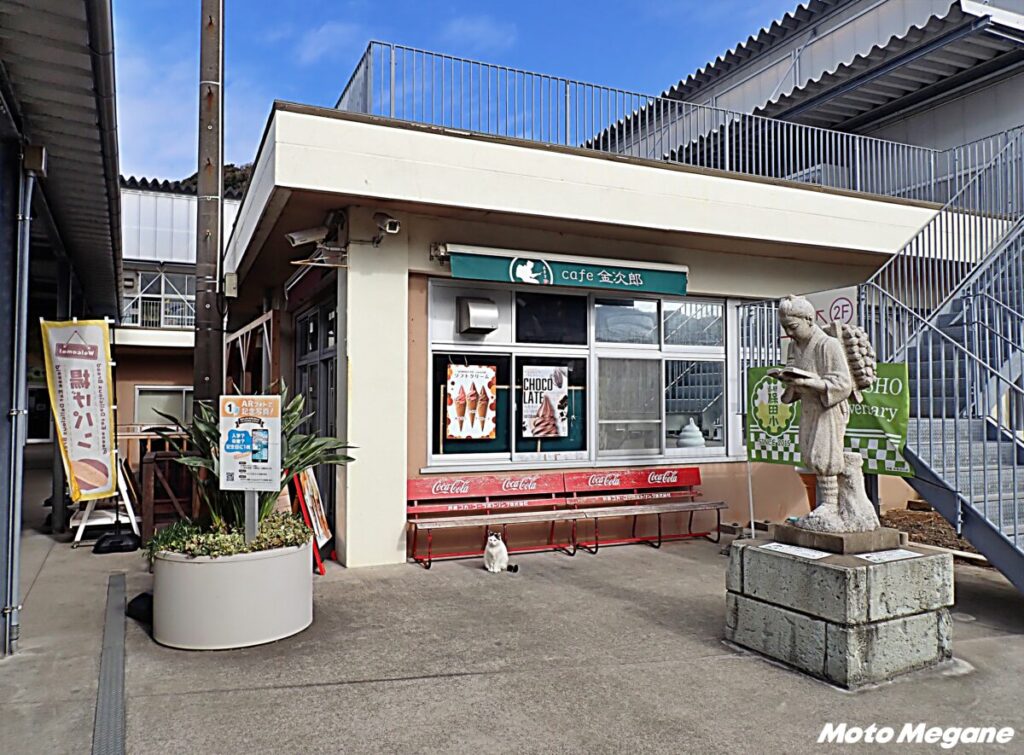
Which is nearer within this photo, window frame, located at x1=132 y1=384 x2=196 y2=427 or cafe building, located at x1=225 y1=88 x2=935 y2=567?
cafe building, located at x1=225 y1=88 x2=935 y2=567

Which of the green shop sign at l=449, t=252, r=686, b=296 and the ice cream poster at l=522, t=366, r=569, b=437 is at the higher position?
the green shop sign at l=449, t=252, r=686, b=296

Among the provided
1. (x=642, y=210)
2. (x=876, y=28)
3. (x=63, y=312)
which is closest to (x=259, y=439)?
(x=642, y=210)

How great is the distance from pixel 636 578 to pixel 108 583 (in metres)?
4.73

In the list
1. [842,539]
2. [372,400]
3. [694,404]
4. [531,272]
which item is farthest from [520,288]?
[842,539]

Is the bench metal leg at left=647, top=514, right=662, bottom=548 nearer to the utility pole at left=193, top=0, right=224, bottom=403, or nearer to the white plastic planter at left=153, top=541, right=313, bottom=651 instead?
the white plastic planter at left=153, top=541, right=313, bottom=651

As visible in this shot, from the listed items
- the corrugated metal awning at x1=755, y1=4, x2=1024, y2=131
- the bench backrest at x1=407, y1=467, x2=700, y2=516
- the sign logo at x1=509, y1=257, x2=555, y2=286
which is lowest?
the bench backrest at x1=407, y1=467, x2=700, y2=516

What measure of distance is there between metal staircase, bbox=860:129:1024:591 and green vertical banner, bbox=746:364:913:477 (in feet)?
0.47

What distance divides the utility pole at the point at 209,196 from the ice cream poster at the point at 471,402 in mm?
2420

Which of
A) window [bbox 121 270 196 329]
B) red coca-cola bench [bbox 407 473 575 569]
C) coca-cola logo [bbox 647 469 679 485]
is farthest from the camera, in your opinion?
window [bbox 121 270 196 329]

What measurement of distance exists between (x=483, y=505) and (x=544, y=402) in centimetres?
142

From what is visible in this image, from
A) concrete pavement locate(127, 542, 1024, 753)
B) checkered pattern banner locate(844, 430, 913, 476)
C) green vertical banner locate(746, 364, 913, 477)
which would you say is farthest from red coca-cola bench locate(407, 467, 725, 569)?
checkered pattern banner locate(844, 430, 913, 476)

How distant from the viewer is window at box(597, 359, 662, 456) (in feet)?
29.1

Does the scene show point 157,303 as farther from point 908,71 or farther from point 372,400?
point 908,71

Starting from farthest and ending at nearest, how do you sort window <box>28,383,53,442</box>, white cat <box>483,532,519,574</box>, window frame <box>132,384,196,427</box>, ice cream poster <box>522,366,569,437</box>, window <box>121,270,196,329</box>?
window <box>28,383,53,442</box> → window <box>121,270,196,329</box> → window frame <box>132,384,196,427</box> → ice cream poster <box>522,366,569,437</box> → white cat <box>483,532,519,574</box>
